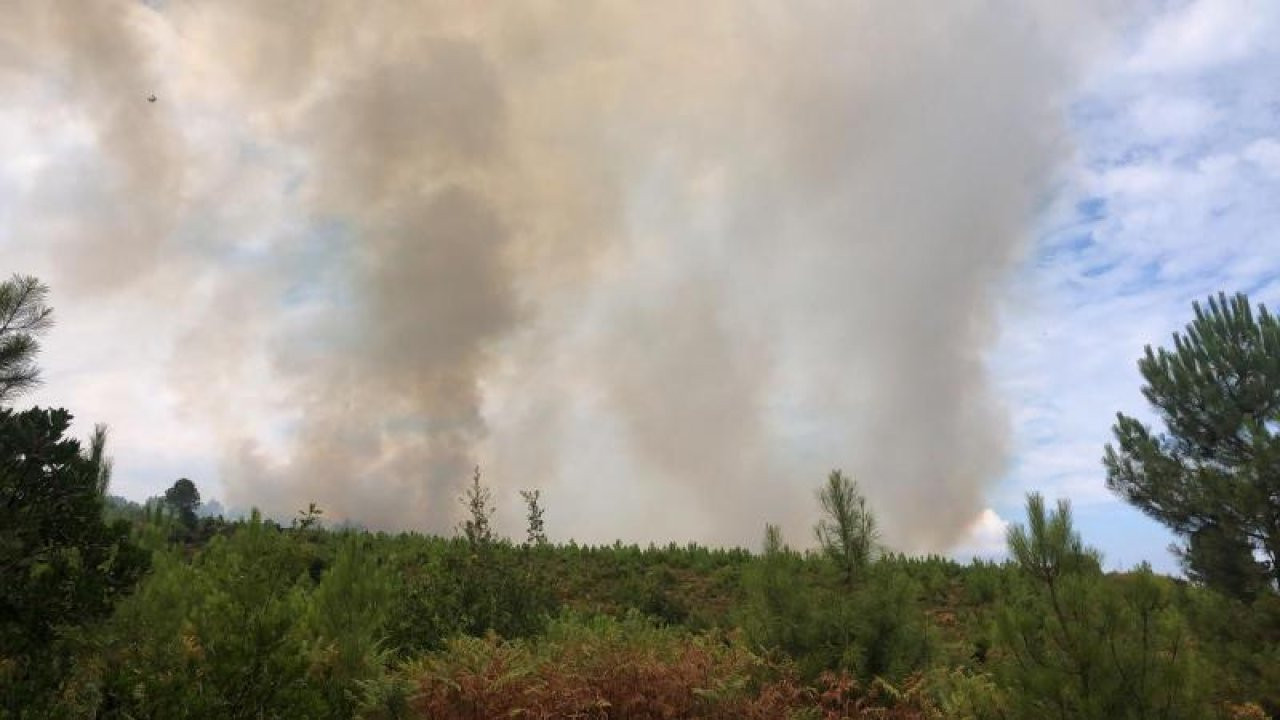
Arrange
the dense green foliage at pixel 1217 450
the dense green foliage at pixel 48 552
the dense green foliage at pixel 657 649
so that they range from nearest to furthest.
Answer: the dense green foliage at pixel 48 552 < the dense green foliage at pixel 657 649 < the dense green foliage at pixel 1217 450

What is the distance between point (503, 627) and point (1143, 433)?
44.7ft

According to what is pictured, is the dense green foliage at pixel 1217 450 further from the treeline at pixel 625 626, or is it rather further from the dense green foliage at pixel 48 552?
the dense green foliage at pixel 48 552

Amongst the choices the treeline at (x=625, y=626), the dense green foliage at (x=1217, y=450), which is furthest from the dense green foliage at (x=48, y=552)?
the dense green foliage at (x=1217, y=450)

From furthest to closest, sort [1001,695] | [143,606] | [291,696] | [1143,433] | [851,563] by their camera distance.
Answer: [1143,433] → [851,563] → [143,606] → [1001,695] → [291,696]

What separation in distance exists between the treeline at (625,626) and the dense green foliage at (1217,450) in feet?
0.13

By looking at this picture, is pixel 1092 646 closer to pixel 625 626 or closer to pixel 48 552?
pixel 625 626

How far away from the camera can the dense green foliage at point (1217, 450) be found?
11.2 metres

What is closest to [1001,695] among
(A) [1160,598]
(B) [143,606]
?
(A) [1160,598]

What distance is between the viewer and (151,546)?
10094 millimetres

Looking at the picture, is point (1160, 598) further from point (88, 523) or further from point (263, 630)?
point (88, 523)

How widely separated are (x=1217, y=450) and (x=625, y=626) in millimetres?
11735

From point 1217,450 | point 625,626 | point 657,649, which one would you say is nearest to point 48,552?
point 657,649

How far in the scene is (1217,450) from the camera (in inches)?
574

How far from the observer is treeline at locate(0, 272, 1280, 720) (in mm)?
4797
